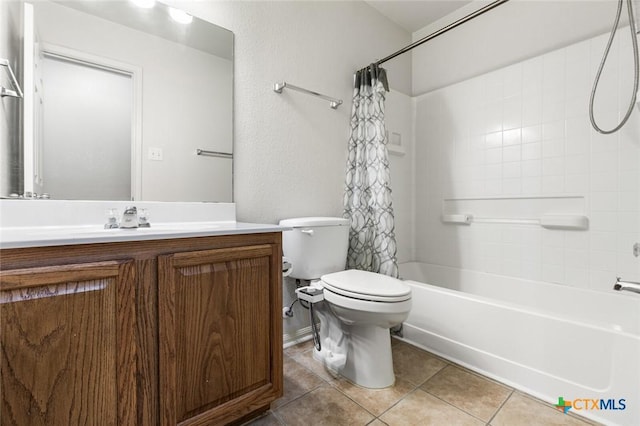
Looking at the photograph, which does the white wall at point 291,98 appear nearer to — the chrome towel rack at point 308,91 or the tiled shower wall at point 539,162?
the chrome towel rack at point 308,91

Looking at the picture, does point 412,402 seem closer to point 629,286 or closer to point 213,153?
point 629,286

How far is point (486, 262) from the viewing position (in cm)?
216

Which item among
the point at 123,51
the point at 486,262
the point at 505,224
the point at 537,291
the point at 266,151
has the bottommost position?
the point at 537,291

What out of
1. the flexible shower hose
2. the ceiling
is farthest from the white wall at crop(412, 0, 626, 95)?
the flexible shower hose

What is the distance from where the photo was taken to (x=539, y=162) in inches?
75.4

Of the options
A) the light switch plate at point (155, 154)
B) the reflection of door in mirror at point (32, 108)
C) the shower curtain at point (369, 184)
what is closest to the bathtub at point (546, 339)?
the shower curtain at point (369, 184)

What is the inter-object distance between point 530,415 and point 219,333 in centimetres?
128

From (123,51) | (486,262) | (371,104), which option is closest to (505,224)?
(486,262)

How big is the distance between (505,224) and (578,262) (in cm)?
45

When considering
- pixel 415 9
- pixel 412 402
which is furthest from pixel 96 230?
pixel 415 9

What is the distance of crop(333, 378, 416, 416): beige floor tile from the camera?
123cm

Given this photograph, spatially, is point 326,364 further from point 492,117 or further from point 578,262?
point 492,117

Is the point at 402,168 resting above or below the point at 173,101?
below

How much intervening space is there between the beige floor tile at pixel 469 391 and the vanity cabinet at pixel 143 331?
76 centimetres
